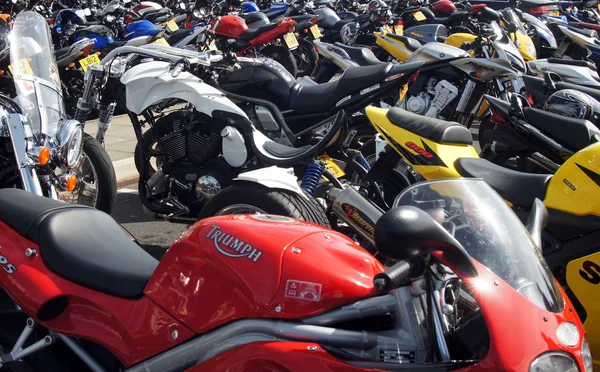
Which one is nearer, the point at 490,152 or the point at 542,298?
the point at 542,298

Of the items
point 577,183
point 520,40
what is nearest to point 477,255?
point 577,183

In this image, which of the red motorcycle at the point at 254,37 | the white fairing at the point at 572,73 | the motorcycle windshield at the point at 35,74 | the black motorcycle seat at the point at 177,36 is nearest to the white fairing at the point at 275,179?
the motorcycle windshield at the point at 35,74

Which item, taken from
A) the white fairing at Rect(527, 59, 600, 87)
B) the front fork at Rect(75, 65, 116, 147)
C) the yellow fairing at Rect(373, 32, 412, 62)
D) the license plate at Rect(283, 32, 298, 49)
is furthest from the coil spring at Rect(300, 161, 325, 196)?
the license plate at Rect(283, 32, 298, 49)

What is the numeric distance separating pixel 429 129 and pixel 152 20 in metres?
9.41

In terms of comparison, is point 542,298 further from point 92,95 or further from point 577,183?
point 92,95

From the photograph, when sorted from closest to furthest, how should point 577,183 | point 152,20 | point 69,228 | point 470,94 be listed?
point 69,228 → point 577,183 → point 470,94 → point 152,20

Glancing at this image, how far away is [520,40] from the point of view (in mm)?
7922

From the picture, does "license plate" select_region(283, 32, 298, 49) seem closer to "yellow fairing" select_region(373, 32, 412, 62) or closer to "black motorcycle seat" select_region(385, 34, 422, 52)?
"yellow fairing" select_region(373, 32, 412, 62)

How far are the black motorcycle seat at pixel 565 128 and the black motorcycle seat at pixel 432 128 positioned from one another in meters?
0.96

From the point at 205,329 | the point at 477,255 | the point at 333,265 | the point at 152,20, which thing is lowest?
the point at 152,20

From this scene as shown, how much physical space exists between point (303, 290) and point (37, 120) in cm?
246

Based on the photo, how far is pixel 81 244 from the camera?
82.0 inches

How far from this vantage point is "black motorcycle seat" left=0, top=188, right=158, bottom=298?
197 centimetres

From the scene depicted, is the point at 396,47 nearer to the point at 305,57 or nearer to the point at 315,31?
the point at 305,57
